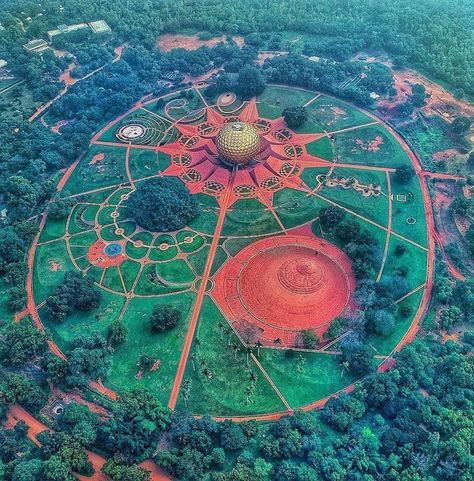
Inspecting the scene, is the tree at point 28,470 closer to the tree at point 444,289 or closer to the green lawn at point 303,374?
the green lawn at point 303,374

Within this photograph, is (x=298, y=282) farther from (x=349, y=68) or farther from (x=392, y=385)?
(x=349, y=68)

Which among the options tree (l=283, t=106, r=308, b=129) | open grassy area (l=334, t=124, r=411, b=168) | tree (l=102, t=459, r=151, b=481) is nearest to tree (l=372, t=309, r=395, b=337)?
tree (l=102, t=459, r=151, b=481)

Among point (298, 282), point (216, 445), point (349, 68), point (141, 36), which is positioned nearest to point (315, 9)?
point (349, 68)

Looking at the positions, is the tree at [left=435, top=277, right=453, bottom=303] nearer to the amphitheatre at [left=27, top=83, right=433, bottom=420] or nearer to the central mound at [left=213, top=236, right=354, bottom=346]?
the amphitheatre at [left=27, top=83, right=433, bottom=420]

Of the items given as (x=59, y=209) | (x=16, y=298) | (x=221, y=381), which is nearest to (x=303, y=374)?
(x=221, y=381)

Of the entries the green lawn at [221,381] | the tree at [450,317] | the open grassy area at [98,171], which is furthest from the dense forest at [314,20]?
the green lawn at [221,381]
